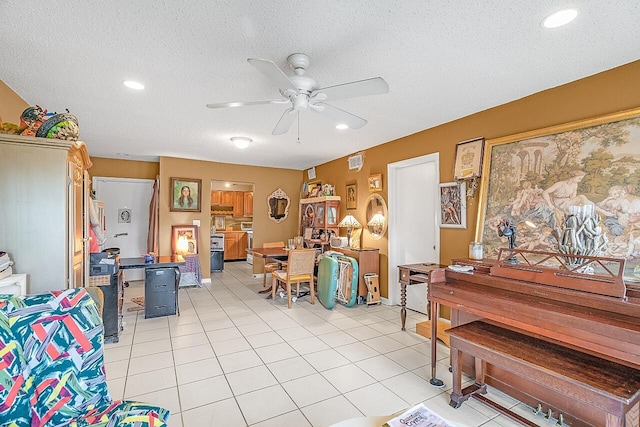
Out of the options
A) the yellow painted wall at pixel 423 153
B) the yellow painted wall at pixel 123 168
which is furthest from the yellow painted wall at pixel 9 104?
the yellow painted wall at pixel 123 168

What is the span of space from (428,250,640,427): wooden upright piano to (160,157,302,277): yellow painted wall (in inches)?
195

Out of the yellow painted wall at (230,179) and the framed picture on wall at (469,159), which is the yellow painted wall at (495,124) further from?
the yellow painted wall at (230,179)

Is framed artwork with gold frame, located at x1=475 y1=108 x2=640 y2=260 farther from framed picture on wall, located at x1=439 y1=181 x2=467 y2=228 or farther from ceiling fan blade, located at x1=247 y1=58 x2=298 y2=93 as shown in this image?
ceiling fan blade, located at x1=247 y1=58 x2=298 y2=93

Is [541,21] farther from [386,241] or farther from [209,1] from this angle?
[386,241]

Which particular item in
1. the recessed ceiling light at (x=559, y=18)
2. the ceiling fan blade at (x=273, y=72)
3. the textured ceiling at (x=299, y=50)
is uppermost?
the textured ceiling at (x=299, y=50)

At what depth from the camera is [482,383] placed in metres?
2.39

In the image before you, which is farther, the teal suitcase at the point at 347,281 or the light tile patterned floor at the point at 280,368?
the teal suitcase at the point at 347,281

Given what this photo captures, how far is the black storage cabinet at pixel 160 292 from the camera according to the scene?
398 centimetres

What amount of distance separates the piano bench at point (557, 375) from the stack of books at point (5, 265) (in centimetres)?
295

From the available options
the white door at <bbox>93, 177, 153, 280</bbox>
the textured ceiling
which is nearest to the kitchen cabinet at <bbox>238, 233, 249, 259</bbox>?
the white door at <bbox>93, 177, 153, 280</bbox>

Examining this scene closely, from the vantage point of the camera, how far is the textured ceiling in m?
1.68

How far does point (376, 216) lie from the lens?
481 cm

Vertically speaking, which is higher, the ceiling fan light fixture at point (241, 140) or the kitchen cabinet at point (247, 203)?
the ceiling fan light fixture at point (241, 140)

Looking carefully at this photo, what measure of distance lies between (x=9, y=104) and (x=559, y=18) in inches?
167
